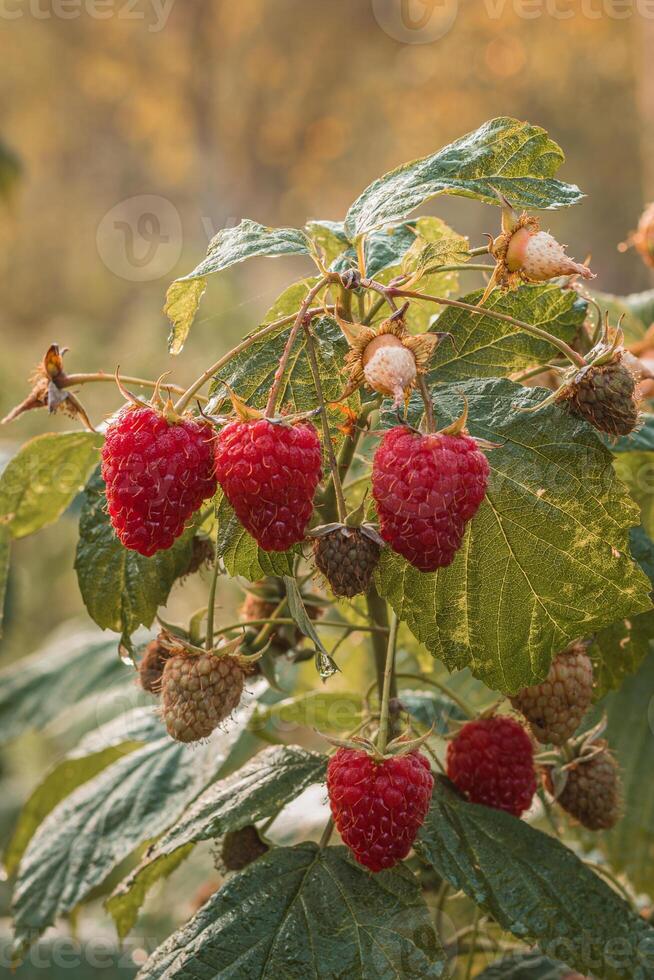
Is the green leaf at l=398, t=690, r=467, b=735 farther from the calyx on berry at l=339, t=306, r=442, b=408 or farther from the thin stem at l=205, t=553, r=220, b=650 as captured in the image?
the calyx on berry at l=339, t=306, r=442, b=408

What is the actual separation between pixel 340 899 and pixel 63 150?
421 inches

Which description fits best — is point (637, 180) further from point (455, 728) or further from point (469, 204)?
point (455, 728)

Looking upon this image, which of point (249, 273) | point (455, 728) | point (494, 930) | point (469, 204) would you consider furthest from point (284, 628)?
point (469, 204)

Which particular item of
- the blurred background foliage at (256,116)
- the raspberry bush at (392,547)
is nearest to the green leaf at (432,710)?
the raspberry bush at (392,547)

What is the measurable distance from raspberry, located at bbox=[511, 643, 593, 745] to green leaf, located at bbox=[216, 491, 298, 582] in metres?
0.19

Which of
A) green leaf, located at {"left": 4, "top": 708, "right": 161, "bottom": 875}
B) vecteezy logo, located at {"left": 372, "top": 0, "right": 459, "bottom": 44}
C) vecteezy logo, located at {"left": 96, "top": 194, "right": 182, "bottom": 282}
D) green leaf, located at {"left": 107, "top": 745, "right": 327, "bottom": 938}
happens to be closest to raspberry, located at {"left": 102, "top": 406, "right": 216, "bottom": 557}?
green leaf, located at {"left": 107, "top": 745, "right": 327, "bottom": 938}

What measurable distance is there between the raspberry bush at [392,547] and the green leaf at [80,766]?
139mm

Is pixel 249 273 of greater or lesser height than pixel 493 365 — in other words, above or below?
above

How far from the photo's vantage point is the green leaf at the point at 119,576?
0.66 m

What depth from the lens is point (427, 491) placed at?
0.48m

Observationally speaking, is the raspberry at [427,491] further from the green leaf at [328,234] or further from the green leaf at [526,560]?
the green leaf at [328,234]

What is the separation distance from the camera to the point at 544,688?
622 millimetres

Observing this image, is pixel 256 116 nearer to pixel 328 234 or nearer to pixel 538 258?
pixel 328 234

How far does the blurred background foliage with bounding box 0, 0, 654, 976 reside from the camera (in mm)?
8172
